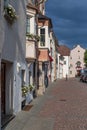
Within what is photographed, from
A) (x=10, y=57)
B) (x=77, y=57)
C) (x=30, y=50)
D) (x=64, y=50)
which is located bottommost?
(x=10, y=57)

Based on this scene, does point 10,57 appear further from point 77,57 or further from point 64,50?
point 77,57

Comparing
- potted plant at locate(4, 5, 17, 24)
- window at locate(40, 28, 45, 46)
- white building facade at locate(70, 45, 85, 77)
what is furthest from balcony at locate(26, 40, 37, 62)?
white building facade at locate(70, 45, 85, 77)

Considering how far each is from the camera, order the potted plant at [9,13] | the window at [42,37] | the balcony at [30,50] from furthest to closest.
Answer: the window at [42,37]
the balcony at [30,50]
the potted plant at [9,13]

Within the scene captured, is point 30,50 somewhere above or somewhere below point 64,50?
below

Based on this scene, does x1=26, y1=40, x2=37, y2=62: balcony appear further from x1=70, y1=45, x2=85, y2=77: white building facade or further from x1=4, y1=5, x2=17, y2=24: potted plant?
x1=70, y1=45, x2=85, y2=77: white building facade

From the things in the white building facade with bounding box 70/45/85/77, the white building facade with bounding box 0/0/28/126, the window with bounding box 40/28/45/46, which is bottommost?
the white building facade with bounding box 0/0/28/126

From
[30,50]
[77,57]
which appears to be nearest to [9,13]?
Answer: [30,50]

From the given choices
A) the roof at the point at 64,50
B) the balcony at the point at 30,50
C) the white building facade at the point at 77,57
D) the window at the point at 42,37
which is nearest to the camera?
the balcony at the point at 30,50

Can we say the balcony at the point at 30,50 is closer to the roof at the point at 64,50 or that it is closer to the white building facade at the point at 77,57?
the roof at the point at 64,50

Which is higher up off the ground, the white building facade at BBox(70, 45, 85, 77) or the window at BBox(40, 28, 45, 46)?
the white building facade at BBox(70, 45, 85, 77)

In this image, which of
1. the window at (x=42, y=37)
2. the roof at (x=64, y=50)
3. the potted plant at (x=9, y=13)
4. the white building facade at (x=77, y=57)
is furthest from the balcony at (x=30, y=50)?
the white building facade at (x=77, y=57)

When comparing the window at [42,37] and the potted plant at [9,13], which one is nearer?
the potted plant at [9,13]

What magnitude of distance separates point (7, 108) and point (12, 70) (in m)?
1.55

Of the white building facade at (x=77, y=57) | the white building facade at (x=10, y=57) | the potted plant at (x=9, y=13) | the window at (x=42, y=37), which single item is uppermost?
the white building facade at (x=77, y=57)
